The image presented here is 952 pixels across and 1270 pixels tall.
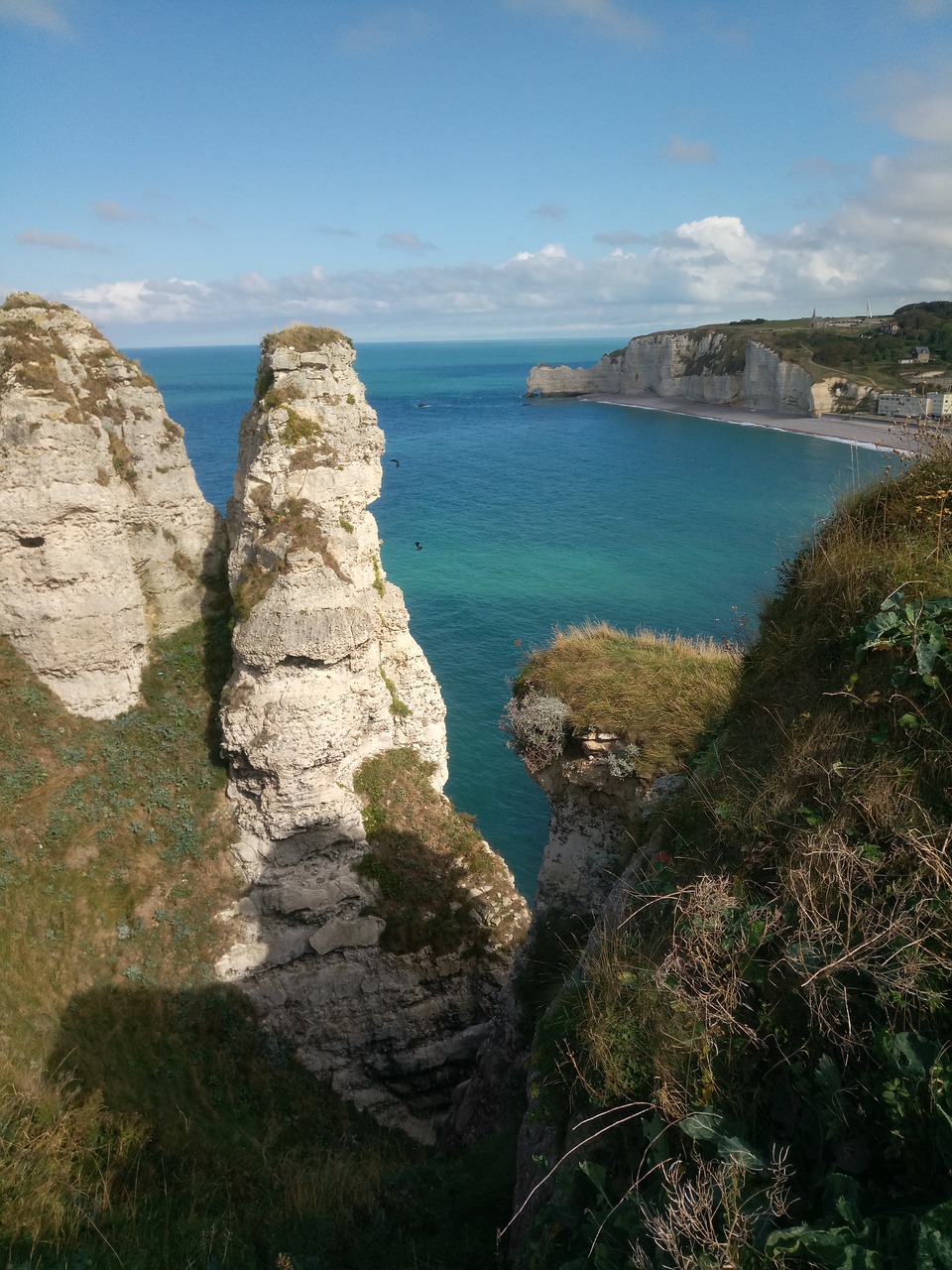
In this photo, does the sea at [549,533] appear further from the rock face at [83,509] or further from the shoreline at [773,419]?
the rock face at [83,509]

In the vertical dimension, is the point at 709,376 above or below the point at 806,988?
above

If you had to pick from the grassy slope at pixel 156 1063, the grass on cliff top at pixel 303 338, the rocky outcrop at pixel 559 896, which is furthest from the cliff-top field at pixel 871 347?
the grassy slope at pixel 156 1063

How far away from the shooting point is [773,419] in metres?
99.4

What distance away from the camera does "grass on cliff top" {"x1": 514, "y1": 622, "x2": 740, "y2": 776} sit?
12195mm

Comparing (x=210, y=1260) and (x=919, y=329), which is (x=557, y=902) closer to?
(x=210, y=1260)

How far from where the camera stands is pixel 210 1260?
7.15 m

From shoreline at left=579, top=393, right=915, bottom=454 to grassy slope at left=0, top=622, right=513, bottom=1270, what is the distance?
2529 inches

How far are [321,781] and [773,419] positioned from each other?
99744 millimetres

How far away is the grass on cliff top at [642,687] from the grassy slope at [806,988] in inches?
206

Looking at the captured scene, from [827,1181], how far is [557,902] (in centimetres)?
1057

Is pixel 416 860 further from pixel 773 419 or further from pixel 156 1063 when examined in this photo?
pixel 773 419

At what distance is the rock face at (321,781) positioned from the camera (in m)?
15.5

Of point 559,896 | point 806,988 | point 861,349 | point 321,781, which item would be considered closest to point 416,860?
point 321,781

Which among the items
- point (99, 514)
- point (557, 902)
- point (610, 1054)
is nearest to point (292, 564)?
point (99, 514)
